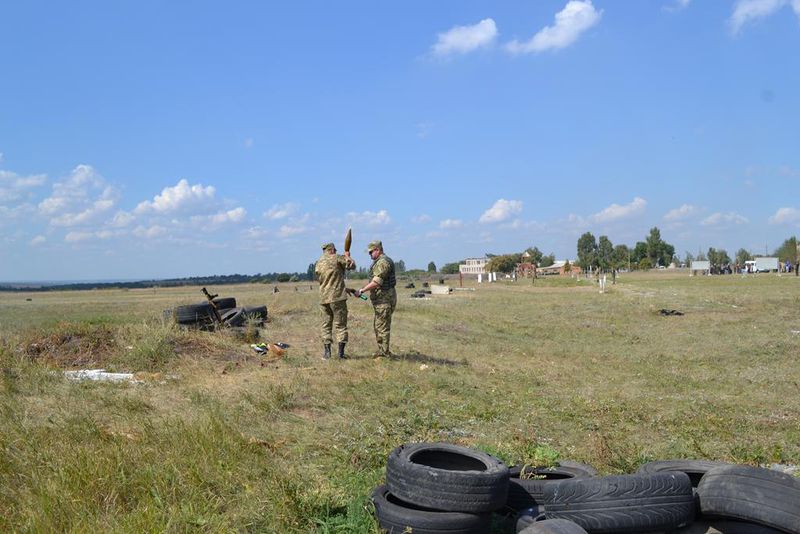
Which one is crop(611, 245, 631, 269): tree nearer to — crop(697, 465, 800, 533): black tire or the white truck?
the white truck

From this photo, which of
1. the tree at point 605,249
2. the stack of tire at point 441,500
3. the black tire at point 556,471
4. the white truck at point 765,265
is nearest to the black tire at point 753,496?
the black tire at point 556,471

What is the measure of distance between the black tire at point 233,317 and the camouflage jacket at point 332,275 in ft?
9.87

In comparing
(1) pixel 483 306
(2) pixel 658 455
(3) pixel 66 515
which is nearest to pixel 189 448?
(3) pixel 66 515

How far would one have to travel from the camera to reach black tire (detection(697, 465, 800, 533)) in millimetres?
3855

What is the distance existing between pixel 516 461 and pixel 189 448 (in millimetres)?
2917

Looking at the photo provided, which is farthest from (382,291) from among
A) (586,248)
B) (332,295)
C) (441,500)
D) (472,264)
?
(472,264)

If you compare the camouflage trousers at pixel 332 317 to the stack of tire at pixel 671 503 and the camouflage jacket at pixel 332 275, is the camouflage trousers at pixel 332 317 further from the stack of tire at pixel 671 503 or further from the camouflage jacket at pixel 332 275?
the stack of tire at pixel 671 503

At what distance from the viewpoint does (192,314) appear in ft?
43.0

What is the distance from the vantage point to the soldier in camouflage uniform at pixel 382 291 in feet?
37.8

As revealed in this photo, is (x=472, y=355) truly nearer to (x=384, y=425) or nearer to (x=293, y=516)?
(x=384, y=425)

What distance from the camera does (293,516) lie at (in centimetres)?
422

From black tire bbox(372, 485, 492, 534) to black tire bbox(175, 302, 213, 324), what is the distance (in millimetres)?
9844

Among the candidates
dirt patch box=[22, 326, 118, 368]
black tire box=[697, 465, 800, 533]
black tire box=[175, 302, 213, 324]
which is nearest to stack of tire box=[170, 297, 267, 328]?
black tire box=[175, 302, 213, 324]

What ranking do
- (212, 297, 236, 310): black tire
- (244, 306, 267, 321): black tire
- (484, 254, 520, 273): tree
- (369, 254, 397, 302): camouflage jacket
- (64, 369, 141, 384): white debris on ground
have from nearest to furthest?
1. (64, 369, 141, 384): white debris on ground
2. (369, 254, 397, 302): camouflage jacket
3. (244, 306, 267, 321): black tire
4. (212, 297, 236, 310): black tire
5. (484, 254, 520, 273): tree
